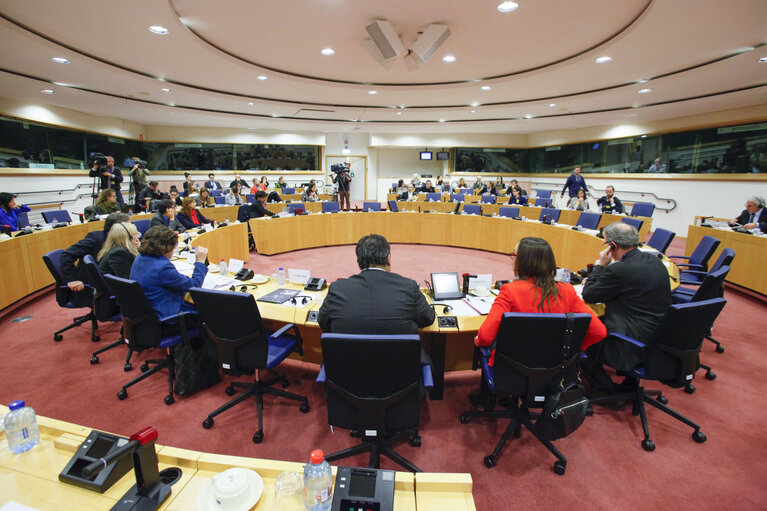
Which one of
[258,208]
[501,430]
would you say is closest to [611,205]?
[501,430]

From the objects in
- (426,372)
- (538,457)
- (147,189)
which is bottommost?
(538,457)

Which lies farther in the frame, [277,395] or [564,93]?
[564,93]

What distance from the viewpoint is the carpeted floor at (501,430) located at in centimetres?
202

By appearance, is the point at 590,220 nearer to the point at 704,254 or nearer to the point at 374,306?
the point at 704,254

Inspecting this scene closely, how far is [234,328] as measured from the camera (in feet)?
7.39

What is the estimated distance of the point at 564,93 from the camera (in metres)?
7.25

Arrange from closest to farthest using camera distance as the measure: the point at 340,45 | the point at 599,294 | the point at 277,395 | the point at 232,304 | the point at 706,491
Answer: the point at 706,491
the point at 232,304
the point at 599,294
the point at 277,395
the point at 340,45

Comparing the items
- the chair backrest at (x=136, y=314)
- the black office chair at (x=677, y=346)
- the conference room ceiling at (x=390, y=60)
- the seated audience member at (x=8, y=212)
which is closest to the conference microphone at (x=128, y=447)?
the chair backrest at (x=136, y=314)

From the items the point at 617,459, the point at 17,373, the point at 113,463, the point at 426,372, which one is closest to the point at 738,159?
the point at 617,459

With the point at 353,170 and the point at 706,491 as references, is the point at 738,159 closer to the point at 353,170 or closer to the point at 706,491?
the point at 706,491

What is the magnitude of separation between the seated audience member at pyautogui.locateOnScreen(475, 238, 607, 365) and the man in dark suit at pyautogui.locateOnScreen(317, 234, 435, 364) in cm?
42

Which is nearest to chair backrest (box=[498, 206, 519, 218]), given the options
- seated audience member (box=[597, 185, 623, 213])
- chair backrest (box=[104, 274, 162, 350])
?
seated audience member (box=[597, 185, 623, 213])

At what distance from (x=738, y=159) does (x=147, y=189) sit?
45.3ft

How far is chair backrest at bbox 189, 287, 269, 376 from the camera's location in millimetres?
2176
